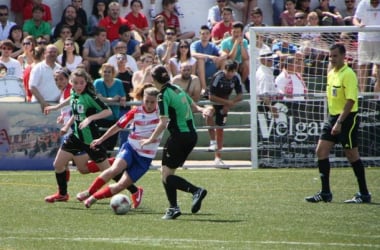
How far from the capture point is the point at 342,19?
74.4 ft

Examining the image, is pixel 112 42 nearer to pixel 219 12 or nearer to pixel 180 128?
pixel 219 12

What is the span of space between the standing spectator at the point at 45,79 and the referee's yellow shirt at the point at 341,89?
21.9ft

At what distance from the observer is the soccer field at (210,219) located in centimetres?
1041

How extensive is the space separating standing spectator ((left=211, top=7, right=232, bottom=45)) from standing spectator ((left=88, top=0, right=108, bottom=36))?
240cm

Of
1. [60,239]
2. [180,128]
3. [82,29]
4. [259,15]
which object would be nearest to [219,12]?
[259,15]

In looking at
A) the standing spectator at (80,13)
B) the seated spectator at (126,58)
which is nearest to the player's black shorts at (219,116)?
the seated spectator at (126,58)

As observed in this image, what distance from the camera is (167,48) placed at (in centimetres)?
2088

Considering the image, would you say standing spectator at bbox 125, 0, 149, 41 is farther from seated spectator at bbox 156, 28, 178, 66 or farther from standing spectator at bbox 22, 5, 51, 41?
standing spectator at bbox 22, 5, 51, 41

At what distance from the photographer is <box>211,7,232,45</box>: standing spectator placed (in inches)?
852

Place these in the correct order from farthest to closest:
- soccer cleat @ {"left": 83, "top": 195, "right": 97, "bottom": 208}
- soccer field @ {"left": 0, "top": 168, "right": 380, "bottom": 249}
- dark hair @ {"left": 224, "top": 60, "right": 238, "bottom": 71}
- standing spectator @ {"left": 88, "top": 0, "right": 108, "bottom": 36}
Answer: standing spectator @ {"left": 88, "top": 0, "right": 108, "bottom": 36} < dark hair @ {"left": 224, "top": 60, "right": 238, "bottom": 71} < soccer cleat @ {"left": 83, "top": 195, "right": 97, "bottom": 208} < soccer field @ {"left": 0, "top": 168, "right": 380, "bottom": 249}

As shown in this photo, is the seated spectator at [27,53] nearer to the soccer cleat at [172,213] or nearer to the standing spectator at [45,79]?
the standing spectator at [45,79]

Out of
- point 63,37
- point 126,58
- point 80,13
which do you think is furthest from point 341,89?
point 80,13

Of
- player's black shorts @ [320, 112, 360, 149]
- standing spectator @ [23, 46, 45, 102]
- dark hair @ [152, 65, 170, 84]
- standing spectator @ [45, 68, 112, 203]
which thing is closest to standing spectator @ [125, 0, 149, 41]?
standing spectator @ [23, 46, 45, 102]

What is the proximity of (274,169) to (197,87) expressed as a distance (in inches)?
82.6
